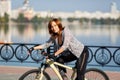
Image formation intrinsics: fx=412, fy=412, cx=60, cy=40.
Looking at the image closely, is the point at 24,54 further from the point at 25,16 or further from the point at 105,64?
the point at 25,16

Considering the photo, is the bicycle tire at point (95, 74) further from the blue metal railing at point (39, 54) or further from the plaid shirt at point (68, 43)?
the blue metal railing at point (39, 54)

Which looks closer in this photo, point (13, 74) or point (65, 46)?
point (65, 46)

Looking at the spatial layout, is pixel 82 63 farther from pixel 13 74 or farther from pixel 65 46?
pixel 13 74

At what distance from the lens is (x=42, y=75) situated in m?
6.21

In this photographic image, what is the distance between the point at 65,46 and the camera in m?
6.05

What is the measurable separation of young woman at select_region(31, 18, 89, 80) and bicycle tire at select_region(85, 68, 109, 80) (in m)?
0.25

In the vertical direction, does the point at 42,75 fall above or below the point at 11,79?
above

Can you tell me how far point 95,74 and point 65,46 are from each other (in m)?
0.92

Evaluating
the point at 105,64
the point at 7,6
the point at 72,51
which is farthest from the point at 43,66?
the point at 7,6

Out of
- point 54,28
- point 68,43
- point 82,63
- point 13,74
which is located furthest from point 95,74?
point 13,74

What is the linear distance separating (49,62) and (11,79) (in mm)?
2872

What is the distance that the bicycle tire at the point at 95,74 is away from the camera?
6.63m

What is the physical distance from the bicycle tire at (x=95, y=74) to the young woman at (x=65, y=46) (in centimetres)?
25

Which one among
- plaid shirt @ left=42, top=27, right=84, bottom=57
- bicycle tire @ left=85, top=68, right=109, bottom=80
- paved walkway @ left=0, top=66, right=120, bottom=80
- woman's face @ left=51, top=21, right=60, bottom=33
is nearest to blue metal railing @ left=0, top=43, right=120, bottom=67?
paved walkway @ left=0, top=66, right=120, bottom=80
